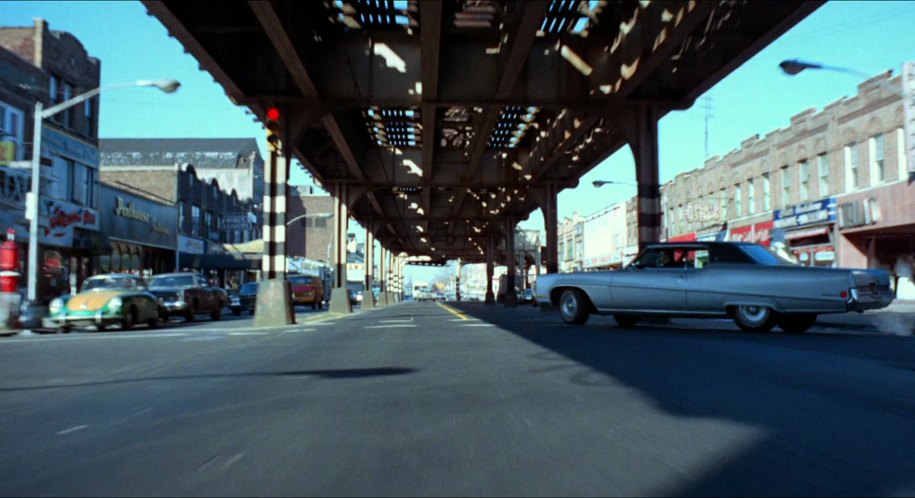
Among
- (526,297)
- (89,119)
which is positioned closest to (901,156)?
(526,297)

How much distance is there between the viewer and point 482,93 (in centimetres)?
1933

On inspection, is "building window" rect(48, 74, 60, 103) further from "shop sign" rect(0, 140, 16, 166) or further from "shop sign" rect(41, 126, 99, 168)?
"shop sign" rect(0, 140, 16, 166)

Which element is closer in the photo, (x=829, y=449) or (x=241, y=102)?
(x=829, y=449)

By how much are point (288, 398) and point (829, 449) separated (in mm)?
4395

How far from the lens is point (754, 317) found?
13.1m

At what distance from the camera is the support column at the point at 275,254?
1938 cm

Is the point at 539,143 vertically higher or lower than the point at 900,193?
higher

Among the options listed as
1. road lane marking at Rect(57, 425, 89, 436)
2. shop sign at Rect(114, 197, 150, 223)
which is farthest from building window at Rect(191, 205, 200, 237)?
road lane marking at Rect(57, 425, 89, 436)

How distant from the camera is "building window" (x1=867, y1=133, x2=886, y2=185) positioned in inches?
1222

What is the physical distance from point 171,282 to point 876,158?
27.6m

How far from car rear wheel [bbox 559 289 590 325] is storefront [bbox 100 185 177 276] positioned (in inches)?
1162

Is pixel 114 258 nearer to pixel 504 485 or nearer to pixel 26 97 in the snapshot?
pixel 26 97

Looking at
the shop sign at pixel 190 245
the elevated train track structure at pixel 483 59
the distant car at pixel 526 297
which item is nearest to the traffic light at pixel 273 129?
the elevated train track structure at pixel 483 59

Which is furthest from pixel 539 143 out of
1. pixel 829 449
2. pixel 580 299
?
pixel 829 449
